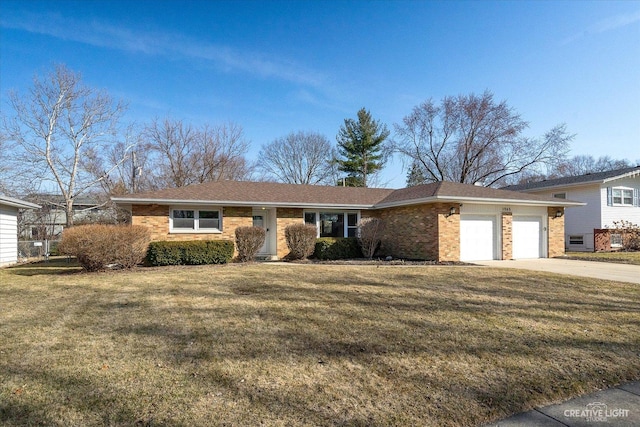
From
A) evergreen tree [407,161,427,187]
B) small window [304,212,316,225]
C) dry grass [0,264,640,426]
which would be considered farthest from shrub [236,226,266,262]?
evergreen tree [407,161,427,187]

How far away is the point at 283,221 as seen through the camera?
15414 mm

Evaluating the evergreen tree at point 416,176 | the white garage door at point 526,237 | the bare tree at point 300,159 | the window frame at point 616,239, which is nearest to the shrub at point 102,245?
the white garage door at point 526,237

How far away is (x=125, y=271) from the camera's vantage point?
10.5 m

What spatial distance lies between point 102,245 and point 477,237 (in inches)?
532

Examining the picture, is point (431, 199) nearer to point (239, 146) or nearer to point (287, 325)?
point (287, 325)

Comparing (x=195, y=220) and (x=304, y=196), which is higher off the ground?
(x=304, y=196)

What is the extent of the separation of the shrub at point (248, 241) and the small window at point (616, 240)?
20.4 meters

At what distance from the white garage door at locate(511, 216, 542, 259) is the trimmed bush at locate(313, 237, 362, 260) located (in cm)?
686

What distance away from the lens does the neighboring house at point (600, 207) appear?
20.1m

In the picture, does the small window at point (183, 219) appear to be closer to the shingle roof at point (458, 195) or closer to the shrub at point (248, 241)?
the shrub at point (248, 241)

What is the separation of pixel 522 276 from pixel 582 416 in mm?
7398

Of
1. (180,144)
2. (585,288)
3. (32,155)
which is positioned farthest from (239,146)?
(585,288)

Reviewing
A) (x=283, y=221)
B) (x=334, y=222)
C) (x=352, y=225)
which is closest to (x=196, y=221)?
(x=283, y=221)

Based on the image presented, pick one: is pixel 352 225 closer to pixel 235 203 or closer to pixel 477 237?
pixel 477 237
